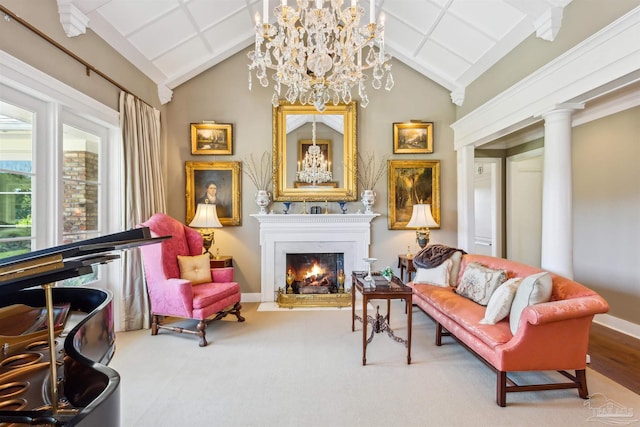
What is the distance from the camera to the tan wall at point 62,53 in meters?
2.30

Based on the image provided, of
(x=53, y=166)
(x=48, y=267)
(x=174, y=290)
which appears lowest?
(x=174, y=290)

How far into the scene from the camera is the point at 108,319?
1.67 m

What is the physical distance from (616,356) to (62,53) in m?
5.83

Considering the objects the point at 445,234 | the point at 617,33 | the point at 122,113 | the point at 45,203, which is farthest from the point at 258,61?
the point at 445,234

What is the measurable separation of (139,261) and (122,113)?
1.74 m

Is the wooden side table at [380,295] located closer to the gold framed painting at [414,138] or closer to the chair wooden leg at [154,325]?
the chair wooden leg at [154,325]

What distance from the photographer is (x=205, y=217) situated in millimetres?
4246

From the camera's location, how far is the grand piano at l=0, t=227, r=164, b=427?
0.95 metres

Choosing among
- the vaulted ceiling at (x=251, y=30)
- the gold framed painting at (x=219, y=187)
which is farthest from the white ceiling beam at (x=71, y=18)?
the gold framed painting at (x=219, y=187)

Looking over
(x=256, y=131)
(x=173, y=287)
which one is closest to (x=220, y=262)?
(x=173, y=287)

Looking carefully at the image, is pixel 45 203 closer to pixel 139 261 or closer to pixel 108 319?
pixel 139 261

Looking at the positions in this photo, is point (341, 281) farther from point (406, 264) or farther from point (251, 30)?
point (251, 30)

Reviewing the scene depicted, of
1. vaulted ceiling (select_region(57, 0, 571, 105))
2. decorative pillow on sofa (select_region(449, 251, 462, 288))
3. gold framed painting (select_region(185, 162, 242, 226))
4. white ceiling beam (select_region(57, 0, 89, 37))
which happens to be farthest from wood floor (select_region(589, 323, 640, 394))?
white ceiling beam (select_region(57, 0, 89, 37))

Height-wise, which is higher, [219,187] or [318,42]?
[318,42]
